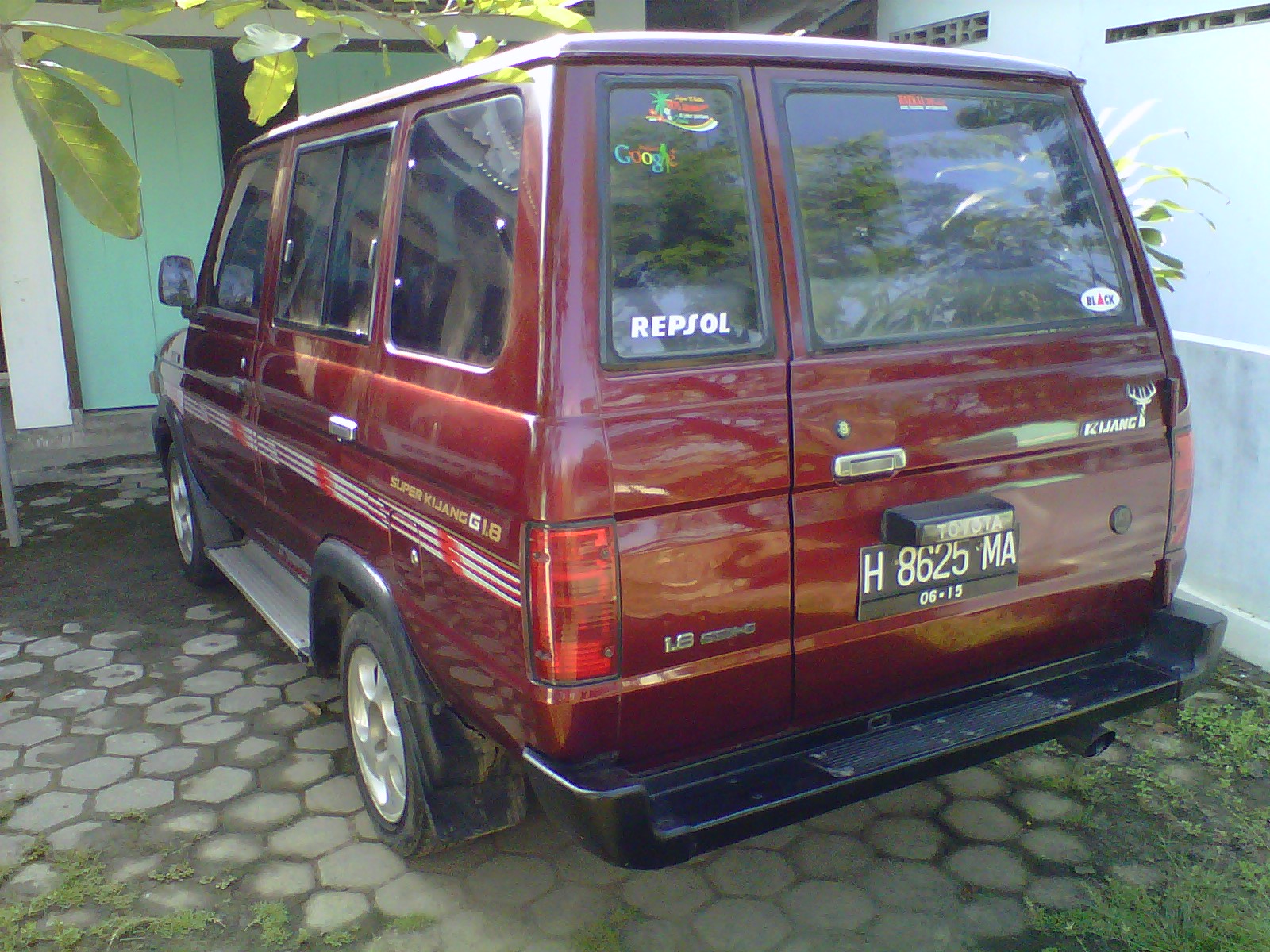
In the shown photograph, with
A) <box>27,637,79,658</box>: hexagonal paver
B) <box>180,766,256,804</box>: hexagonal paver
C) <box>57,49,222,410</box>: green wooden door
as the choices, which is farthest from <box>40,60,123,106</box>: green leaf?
<box>57,49,222,410</box>: green wooden door

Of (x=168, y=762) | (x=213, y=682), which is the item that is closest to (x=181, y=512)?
(x=213, y=682)

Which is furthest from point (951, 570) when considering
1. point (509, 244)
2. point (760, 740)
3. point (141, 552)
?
point (141, 552)

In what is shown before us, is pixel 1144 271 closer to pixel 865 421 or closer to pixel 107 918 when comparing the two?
pixel 865 421

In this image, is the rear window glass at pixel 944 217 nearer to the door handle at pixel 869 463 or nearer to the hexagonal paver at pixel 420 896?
the door handle at pixel 869 463

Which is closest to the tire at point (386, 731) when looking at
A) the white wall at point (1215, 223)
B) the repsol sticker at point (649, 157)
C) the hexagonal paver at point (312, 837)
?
the hexagonal paver at point (312, 837)

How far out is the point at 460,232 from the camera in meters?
2.50

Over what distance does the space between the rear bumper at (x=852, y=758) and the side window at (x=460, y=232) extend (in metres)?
0.96

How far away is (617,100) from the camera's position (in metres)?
2.21

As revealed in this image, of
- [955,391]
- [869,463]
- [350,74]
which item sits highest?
[350,74]

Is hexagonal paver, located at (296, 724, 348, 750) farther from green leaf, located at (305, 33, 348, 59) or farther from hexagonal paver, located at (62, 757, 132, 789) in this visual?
green leaf, located at (305, 33, 348, 59)

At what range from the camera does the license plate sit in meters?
2.44

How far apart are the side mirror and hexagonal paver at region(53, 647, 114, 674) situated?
1.48 metres

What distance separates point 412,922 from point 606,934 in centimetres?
50

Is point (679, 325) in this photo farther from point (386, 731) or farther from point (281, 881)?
point (281, 881)
